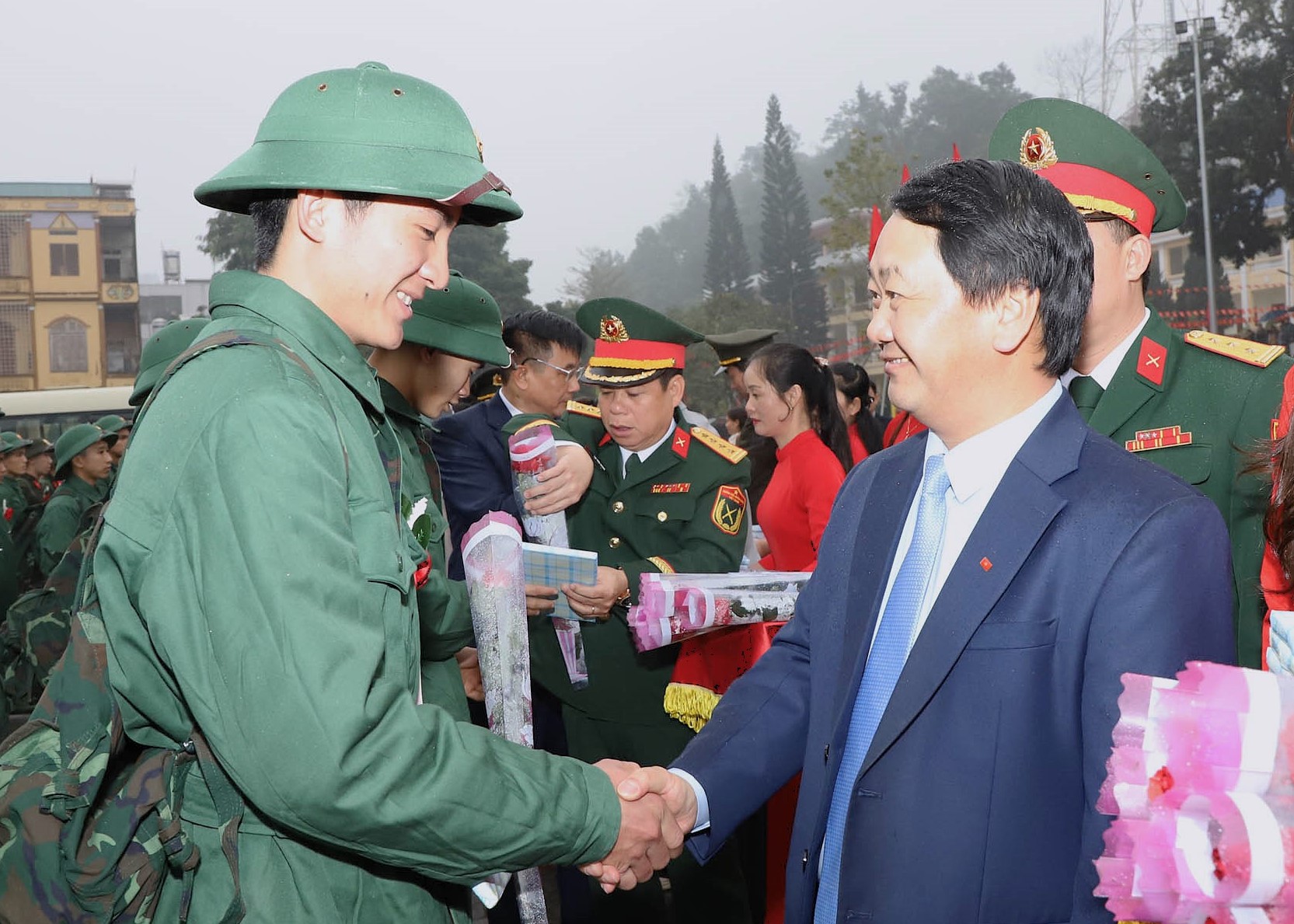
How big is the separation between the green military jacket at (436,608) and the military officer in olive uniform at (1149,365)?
64.6 inches

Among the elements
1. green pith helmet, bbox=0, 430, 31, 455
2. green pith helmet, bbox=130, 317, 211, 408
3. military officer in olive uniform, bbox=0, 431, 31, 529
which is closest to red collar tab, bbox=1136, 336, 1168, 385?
green pith helmet, bbox=130, 317, 211, 408

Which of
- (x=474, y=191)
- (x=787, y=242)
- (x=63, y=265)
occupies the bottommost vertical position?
(x=474, y=191)

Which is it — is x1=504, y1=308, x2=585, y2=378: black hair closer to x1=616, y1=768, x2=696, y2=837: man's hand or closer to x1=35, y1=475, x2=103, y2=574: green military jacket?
x1=616, y1=768, x2=696, y2=837: man's hand

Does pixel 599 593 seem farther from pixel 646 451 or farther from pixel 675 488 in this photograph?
pixel 646 451

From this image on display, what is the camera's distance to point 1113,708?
1.62 m

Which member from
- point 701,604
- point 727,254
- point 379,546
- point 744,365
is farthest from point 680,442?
point 727,254

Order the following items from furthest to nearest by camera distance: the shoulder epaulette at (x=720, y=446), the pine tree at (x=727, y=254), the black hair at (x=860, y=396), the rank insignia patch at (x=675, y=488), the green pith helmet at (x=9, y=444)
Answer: the pine tree at (x=727, y=254) → the green pith helmet at (x=9, y=444) → the black hair at (x=860, y=396) → the shoulder epaulette at (x=720, y=446) → the rank insignia patch at (x=675, y=488)

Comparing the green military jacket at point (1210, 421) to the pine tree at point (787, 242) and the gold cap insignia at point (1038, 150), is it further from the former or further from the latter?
the pine tree at point (787, 242)

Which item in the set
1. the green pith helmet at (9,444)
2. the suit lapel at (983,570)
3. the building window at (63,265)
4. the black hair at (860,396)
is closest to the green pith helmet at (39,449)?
the green pith helmet at (9,444)

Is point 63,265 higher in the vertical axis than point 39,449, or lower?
higher

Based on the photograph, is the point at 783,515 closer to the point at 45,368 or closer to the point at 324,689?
the point at 324,689

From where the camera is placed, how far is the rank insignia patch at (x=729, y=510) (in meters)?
4.08

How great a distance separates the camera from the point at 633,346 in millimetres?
4305

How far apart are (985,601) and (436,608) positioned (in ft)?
5.03
